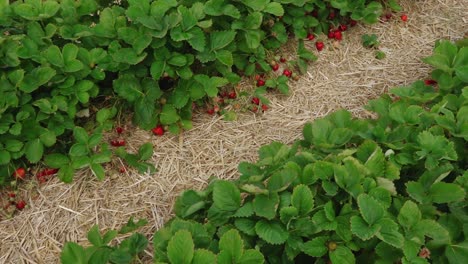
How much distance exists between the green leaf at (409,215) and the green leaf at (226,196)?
0.65m

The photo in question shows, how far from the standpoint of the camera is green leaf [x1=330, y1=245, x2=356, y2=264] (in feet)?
6.20

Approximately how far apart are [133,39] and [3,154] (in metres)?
0.86

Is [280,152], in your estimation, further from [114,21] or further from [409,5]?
[409,5]

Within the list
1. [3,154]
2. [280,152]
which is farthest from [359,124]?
[3,154]

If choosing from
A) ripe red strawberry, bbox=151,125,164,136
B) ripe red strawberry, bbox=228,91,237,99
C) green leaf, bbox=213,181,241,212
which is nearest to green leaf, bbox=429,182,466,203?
green leaf, bbox=213,181,241,212

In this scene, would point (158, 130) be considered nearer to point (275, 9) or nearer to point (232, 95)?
point (232, 95)

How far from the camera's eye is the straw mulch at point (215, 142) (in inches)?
100

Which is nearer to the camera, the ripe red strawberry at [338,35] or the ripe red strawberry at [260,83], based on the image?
the ripe red strawberry at [260,83]

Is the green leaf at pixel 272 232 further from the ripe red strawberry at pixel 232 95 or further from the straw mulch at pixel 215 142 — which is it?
the ripe red strawberry at pixel 232 95

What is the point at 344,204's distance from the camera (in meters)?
2.04

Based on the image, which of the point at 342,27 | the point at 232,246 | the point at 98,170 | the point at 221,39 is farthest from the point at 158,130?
the point at 342,27

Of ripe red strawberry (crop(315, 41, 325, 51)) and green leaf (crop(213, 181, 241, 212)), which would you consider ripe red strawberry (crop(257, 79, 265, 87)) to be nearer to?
ripe red strawberry (crop(315, 41, 325, 51))

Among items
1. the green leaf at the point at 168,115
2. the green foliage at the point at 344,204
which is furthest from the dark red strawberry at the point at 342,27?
the green leaf at the point at 168,115

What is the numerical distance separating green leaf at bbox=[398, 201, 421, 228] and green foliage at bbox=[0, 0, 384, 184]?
1.22 metres
